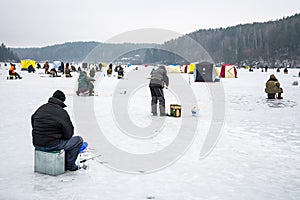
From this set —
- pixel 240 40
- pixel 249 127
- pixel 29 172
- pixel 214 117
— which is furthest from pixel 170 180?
pixel 240 40

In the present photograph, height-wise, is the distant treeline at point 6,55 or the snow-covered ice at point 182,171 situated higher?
the distant treeline at point 6,55

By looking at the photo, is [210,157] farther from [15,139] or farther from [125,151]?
[15,139]

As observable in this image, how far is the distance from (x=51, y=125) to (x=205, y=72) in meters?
24.4

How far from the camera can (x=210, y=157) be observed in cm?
601

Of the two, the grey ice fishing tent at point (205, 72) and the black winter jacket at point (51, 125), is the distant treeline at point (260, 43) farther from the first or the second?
the black winter jacket at point (51, 125)

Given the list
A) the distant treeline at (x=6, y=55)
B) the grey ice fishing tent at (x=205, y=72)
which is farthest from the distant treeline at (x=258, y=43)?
the grey ice fishing tent at (x=205, y=72)

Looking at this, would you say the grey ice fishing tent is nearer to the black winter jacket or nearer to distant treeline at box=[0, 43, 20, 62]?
the black winter jacket

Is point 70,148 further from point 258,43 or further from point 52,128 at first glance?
point 258,43

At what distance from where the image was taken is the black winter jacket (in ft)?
15.1

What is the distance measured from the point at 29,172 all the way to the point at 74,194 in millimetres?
1212

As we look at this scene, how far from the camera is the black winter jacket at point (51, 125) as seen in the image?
459 centimetres

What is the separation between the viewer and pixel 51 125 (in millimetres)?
4590

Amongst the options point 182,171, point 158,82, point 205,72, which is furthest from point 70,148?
point 205,72

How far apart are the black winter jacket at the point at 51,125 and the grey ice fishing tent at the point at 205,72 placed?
76.8ft
